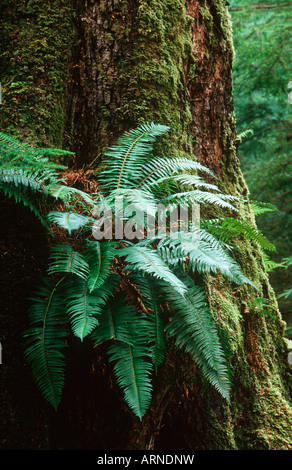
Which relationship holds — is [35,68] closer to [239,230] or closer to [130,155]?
[130,155]

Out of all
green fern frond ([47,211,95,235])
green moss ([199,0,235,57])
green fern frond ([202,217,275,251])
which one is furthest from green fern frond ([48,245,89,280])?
green moss ([199,0,235,57])

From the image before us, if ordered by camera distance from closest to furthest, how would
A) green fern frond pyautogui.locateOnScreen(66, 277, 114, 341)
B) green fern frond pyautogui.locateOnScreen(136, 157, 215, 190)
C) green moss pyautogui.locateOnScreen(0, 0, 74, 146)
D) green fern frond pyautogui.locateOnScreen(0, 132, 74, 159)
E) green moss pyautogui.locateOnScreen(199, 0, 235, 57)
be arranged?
1. green fern frond pyautogui.locateOnScreen(66, 277, 114, 341)
2. green fern frond pyautogui.locateOnScreen(0, 132, 74, 159)
3. green fern frond pyautogui.locateOnScreen(136, 157, 215, 190)
4. green moss pyautogui.locateOnScreen(0, 0, 74, 146)
5. green moss pyautogui.locateOnScreen(199, 0, 235, 57)

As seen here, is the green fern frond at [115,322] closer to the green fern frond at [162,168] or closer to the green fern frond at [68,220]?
the green fern frond at [68,220]

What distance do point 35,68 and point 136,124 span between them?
0.74m

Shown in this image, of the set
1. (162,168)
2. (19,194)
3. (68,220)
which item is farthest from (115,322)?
(162,168)

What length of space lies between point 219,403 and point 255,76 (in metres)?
6.22

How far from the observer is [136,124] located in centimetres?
250

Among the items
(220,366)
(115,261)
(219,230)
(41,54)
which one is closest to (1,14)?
(41,54)

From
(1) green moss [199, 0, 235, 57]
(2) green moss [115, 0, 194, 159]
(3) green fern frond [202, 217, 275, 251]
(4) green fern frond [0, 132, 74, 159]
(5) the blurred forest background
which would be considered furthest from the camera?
(5) the blurred forest background

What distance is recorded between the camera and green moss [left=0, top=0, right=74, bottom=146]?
7.81 ft

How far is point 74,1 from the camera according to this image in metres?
2.63

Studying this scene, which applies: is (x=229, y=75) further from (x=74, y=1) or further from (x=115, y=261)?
(x=115, y=261)

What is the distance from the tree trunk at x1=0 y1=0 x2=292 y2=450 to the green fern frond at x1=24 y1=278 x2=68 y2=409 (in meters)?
0.28

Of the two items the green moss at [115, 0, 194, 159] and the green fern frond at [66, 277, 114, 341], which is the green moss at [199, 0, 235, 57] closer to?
the green moss at [115, 0, 194, 159]
